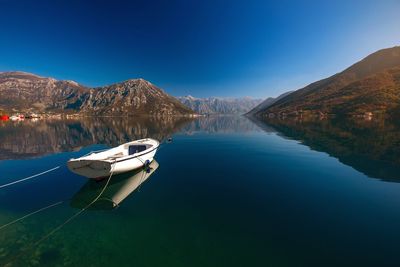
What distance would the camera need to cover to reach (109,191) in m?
20.0

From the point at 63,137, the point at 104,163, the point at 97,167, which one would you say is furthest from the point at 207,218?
the point at 63,137

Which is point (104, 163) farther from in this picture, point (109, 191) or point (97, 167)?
point (109, 191)

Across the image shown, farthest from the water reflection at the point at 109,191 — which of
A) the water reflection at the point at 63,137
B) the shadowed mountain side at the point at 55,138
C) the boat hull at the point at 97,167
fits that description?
the shadowed mountain side at the point at 55,138

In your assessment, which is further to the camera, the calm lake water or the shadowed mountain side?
the shadowed mountain side

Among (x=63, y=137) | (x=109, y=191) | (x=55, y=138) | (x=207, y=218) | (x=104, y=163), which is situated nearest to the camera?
(x=207, y=218)

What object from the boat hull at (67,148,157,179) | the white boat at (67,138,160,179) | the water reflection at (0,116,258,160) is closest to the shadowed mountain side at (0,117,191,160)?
the water reflection at (0,116,258,160)

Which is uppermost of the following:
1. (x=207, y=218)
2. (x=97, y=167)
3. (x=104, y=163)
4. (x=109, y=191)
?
(x=104, y=163)

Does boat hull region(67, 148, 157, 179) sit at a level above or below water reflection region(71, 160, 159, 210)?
above

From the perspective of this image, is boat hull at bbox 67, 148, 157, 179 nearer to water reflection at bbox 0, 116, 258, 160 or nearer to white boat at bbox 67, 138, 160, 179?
white boat at bbox 67, 138, 160, 179

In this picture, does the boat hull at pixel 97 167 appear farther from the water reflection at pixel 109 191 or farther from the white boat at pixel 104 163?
the water reflection at pixel 109 191

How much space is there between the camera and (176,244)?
11.5 m

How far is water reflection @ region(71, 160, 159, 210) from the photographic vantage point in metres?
17.1

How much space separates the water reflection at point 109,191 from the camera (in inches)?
675

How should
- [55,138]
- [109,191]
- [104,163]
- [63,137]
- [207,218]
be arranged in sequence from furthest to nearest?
[63,137]
[55,138]
[109,191]
[104,163]
[207,218]
